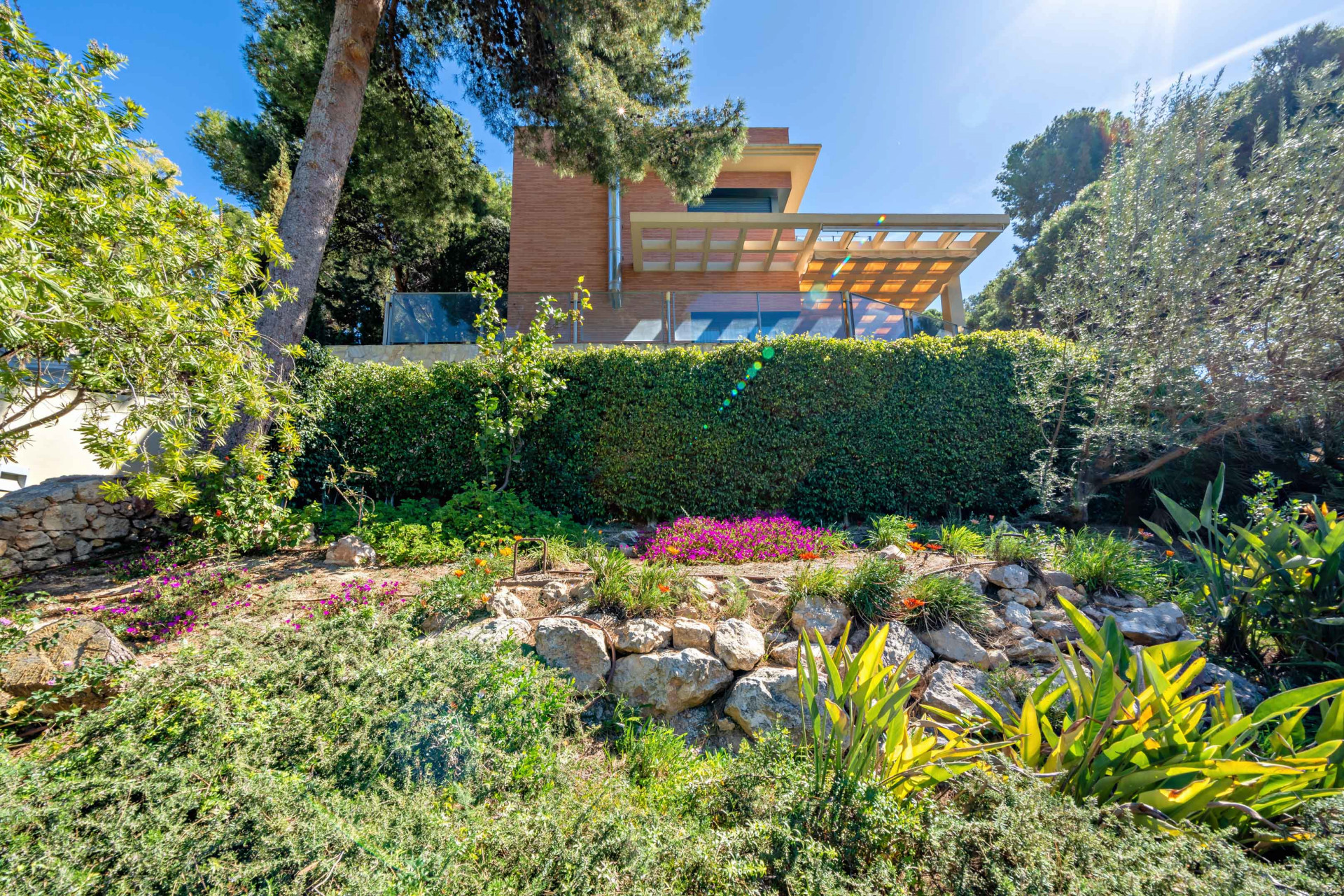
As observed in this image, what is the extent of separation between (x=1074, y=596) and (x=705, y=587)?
121 inches

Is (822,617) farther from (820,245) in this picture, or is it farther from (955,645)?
(820,245)

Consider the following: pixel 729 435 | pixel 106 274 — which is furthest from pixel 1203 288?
pixel 106 274

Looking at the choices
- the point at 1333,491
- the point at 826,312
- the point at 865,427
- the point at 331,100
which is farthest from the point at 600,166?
the point at 1333,491

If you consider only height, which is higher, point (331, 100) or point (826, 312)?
point (331, 100)

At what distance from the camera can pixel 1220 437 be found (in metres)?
5.57

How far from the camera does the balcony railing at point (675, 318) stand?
922cm

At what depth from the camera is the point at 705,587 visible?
4191 mm

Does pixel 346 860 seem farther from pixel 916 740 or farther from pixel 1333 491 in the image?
pixel 1333 491

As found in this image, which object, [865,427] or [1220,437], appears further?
[865,427]

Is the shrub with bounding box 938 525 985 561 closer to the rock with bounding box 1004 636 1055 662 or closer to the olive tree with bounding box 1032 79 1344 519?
the rock with bounding box 1004 636 1055 662

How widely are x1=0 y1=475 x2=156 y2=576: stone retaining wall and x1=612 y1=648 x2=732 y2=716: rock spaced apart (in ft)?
18.7

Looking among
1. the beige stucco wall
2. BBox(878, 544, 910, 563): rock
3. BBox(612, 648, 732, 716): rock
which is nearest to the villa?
→ the beige stucco wall

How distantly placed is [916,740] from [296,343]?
24.0 ft

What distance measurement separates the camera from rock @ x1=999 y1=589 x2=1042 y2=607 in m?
4.10
